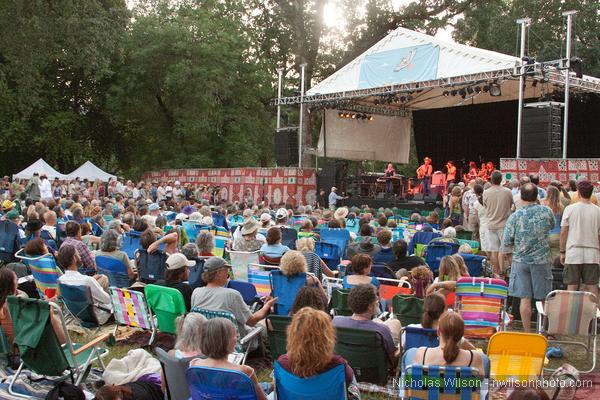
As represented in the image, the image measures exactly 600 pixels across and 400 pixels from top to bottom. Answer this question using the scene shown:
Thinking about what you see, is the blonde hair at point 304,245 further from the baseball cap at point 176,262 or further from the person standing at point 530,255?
the person standing at point 530,255

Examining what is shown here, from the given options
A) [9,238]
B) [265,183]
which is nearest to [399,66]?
[265,183]

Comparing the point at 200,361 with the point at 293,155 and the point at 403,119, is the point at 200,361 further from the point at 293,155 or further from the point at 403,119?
the point at 403,119

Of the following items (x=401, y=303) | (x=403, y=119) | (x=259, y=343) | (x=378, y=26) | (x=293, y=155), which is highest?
(x=378, y=26)

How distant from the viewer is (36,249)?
6340 mm

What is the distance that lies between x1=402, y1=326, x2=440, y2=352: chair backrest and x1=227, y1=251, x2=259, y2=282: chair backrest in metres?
3.39

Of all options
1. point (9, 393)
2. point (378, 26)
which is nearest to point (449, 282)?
point (9, 393)

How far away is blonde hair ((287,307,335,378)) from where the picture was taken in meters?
3.22

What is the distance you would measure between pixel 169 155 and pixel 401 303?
91.0 feet

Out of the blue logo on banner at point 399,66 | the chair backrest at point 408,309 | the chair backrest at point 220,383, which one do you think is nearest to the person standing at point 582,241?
the chair backrest at point 408,309

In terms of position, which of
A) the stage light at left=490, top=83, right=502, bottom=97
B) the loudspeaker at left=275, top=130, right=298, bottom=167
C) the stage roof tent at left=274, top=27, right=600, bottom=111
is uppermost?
the stage roof tent at left=274, top=27, right=600, bottom=111

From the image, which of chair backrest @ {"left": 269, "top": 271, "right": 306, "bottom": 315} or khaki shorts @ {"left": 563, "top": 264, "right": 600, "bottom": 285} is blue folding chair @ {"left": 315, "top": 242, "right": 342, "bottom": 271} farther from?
khaki shorts @ {"left": 563, "top": 264, "right": 600, "bottom": 285}

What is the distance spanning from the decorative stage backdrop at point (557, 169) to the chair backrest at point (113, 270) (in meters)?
11.1

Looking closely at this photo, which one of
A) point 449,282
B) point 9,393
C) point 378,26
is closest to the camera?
point 9,393

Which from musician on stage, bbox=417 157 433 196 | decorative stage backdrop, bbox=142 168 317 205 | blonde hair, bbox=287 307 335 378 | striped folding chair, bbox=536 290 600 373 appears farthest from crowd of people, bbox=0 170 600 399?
decorative stage backdrop, bbox=142 168 317 205
